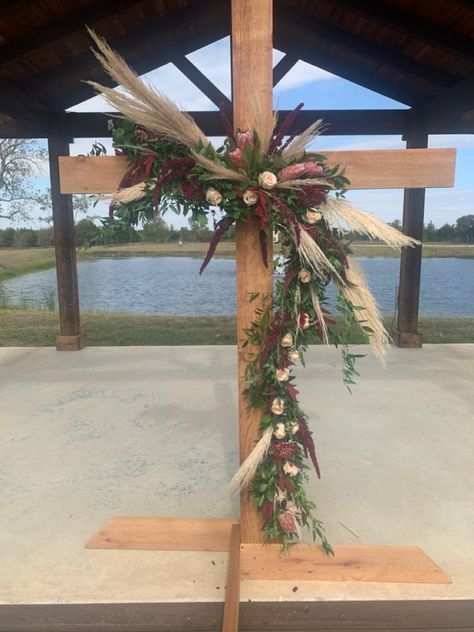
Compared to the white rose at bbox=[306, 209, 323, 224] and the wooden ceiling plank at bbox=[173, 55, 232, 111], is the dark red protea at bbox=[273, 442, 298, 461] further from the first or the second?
the wooden ceiling plank at bbox=[173, 55, 232, 111]

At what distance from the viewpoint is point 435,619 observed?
1.35 meters

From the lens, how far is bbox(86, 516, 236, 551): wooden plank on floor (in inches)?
65.9

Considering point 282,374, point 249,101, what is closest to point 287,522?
point 282,374

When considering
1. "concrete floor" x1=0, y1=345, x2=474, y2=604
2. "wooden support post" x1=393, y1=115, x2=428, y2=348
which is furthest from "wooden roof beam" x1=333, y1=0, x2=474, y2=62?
"concrete floor" x1=0, y1=345, x2=474, y2=604

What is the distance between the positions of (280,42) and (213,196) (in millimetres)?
3649

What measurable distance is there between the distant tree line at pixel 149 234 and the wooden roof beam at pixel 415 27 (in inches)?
53.0

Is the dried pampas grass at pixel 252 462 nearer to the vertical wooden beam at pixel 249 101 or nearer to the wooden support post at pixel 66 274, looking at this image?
the vertical wooden beam at pixel 249 101

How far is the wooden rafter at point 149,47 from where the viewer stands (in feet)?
12.6

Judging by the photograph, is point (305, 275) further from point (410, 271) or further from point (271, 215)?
point (410, 271)

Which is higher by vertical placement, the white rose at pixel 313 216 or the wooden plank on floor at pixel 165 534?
the white rose at pixel 313 216

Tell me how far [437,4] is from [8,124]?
148 inches

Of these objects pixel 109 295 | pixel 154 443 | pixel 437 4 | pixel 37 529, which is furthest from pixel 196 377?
pixel 109 295

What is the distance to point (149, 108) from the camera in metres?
1.40

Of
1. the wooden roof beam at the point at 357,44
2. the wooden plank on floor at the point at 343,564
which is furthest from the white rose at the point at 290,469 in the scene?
the wooden roof beam at the point at 357,44
